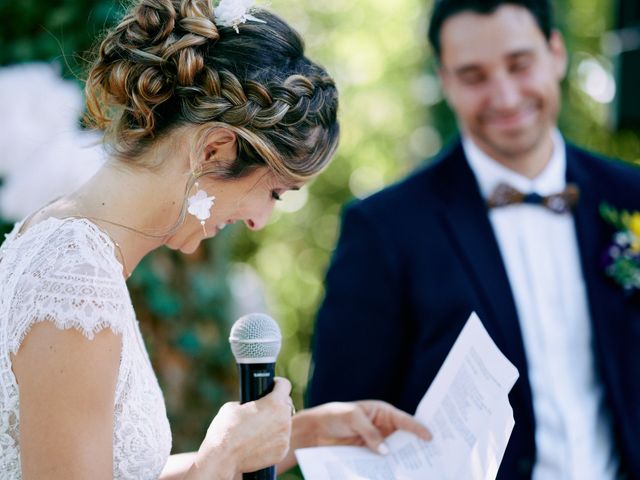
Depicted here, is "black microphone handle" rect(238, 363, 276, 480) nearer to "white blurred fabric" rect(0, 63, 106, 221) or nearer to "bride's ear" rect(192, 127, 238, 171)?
"bride's ear" rect(192, 127, 238, 171)

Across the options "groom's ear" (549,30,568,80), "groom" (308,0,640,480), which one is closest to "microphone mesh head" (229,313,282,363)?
"groom" (308,0,640,480)

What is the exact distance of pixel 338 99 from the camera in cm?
198

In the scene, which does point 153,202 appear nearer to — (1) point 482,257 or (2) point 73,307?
(2) point 73,307

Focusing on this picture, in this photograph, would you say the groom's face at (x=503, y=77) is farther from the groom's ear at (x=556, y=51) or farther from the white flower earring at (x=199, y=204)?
the white flower earring at (x=199, y=204)

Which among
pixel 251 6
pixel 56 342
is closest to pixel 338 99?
pixel 251 6

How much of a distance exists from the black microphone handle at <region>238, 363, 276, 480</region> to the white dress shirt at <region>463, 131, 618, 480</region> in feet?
4.03

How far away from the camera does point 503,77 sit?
3.03m

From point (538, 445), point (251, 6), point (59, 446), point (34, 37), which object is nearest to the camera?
point (59, 446)

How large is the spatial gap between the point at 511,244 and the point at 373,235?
49cm

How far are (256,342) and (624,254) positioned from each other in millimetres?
1627

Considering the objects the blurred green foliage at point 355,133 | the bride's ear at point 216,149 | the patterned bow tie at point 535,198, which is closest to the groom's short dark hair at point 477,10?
the patterned bow tie at point 535,198

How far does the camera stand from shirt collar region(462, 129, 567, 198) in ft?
9.91

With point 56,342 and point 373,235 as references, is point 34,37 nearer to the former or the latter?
point 373,235

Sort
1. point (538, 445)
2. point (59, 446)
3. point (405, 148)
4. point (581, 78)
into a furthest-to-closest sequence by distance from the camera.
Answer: point (405, 148)
point (581, 78)
point (538, 445)
point (59, 446)
